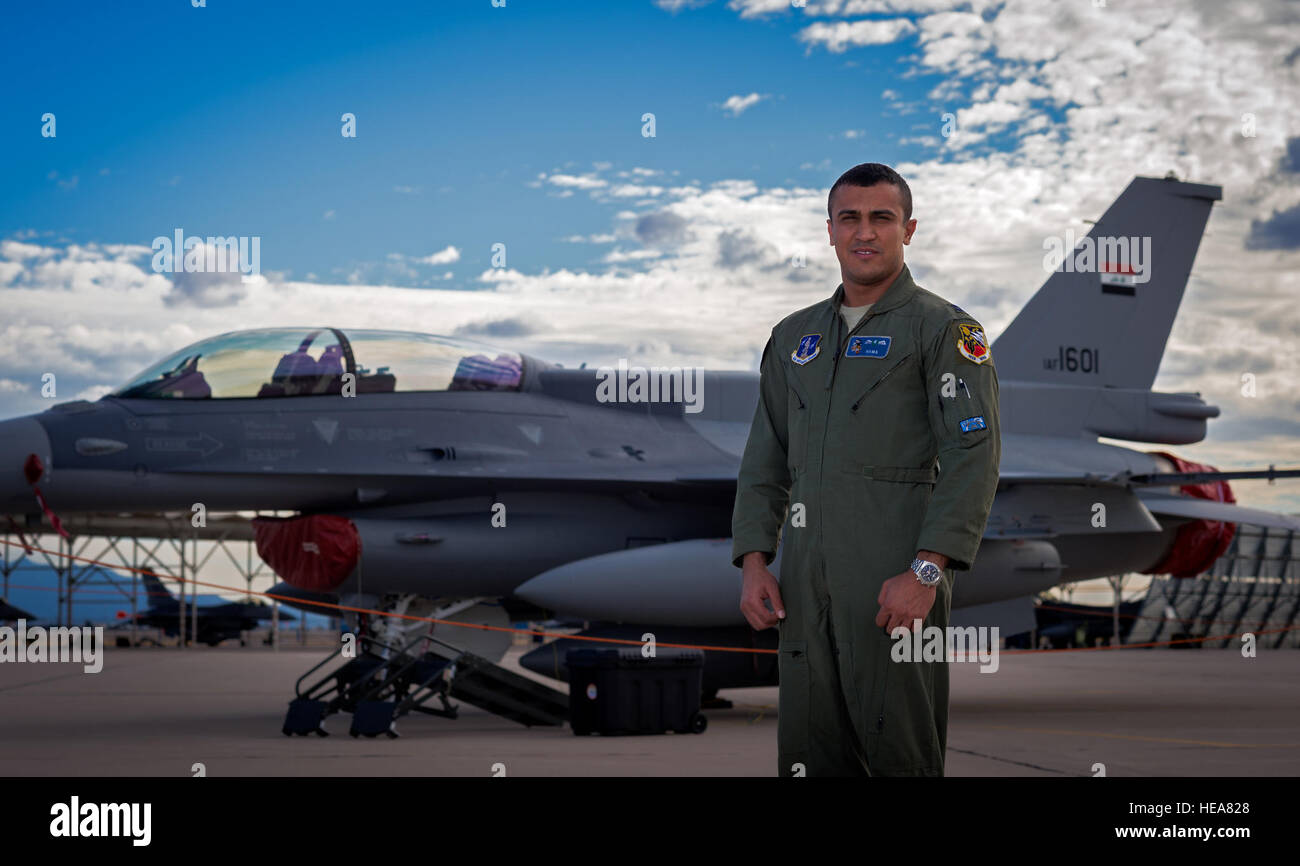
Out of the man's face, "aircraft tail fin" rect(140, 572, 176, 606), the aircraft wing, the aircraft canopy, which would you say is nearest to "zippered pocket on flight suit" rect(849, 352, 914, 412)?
the man's face

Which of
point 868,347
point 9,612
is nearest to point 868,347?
point 868,347

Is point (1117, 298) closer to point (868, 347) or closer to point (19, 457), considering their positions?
point (19, 457)

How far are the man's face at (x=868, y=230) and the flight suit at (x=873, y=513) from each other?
0.09 meters

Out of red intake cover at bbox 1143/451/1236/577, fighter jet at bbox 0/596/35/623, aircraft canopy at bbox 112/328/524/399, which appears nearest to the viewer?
aircraft canopy at bbox 112/328/524/399

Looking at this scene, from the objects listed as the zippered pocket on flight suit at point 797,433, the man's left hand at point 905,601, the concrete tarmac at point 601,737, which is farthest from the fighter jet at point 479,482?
the man's left hand at point 905,601

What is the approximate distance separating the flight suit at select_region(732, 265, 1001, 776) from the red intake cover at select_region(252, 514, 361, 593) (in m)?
7.73

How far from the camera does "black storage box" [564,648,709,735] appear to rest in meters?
9.57

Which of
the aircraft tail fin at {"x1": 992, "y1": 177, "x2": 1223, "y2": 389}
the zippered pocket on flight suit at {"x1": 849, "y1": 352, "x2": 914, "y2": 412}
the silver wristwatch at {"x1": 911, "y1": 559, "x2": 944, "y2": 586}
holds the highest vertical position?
the aircraft tail fin at {"x1": 992, "y1": 177, "x2": 1223, "y2": 389}

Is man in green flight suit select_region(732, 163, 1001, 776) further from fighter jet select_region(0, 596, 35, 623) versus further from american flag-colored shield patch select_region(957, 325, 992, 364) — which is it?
fighter jet select_region(0, 596, 35, 623)

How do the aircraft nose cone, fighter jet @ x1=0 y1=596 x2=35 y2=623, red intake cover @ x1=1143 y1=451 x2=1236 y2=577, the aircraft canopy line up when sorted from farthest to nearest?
fighter jet @ x1=0 y1=596 x2=35 y2=623
red intake cover @ x1=1143 y1=451 x2=1236 y2=577
the aircraft canopy
the aircraft nose cone

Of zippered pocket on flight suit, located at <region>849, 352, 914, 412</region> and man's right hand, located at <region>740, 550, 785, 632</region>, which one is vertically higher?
zippered pocket on flight suit, located at <region>849, 352, 914, 412</region>

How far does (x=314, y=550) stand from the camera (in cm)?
1034
